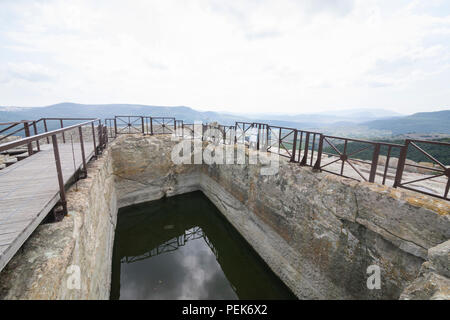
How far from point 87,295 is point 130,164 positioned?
9.52 meters

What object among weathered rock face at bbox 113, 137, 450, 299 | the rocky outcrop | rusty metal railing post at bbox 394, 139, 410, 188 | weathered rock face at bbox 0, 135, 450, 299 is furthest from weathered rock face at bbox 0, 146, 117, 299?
rusty metal railing post at bbox 394, 139, 410, 188

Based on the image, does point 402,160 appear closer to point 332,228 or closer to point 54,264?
point 332,228

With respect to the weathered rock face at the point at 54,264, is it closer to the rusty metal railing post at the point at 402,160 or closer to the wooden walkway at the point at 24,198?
the wooden walkway at the point at 24,198

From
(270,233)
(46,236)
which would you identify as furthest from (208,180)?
(46,236)

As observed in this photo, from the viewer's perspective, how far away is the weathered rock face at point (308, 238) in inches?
110

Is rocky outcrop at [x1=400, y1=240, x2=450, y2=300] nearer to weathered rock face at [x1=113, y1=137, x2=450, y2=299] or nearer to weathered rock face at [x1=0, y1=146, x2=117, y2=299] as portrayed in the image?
weathered rock face at [x1=113, y1=137, x2=450, y2=299]

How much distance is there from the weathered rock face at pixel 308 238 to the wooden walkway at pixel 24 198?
340 mm

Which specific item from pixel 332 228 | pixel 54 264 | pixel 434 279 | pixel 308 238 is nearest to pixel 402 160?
pixel 332 228

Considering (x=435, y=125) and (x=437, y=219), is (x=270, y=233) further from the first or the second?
(x=435, y=125)

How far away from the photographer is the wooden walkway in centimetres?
237

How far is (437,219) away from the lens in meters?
3.90

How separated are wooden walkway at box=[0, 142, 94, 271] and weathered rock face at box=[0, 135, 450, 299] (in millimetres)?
340

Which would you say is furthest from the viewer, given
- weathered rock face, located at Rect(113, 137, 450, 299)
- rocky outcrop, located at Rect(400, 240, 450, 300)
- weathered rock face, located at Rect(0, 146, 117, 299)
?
weathered rock face, located at Rect(113, 137, 450, 299)
